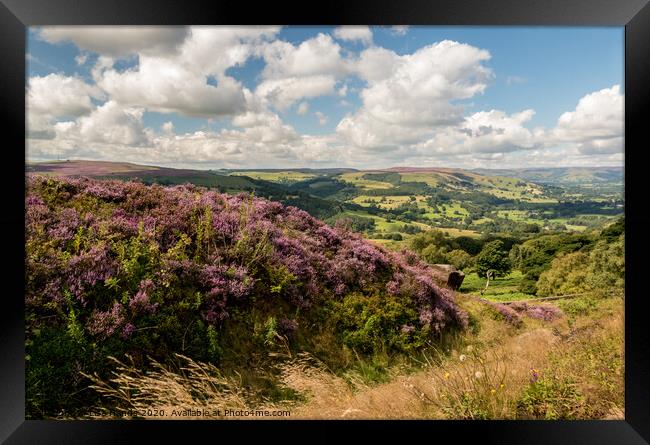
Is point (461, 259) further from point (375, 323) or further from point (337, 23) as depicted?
point (337, 23)

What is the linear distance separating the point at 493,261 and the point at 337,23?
5310mm

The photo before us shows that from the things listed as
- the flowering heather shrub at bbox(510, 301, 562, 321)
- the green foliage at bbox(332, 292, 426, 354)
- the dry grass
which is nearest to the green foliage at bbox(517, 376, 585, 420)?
the dry grass

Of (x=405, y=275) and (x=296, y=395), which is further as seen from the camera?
(x=405, y=275)

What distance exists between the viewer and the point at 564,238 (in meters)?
6.42

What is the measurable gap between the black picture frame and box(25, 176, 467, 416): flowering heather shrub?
1.49ft

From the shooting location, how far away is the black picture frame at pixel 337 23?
3006 mm

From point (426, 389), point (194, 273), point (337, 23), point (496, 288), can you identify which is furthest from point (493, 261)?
point (194, 273)

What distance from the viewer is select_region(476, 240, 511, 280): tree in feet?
20.4

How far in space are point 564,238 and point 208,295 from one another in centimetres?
680

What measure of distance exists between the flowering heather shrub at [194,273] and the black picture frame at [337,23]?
0.45m

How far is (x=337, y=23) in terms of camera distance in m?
3.13

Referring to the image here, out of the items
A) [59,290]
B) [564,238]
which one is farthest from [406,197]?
[59,290]

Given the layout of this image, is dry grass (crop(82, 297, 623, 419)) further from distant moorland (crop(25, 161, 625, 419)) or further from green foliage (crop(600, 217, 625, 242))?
green foliage (crop(600, 217, 625, 242))
